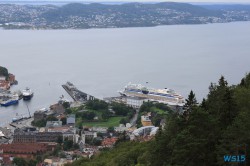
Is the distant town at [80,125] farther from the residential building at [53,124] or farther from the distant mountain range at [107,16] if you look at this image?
the distant mountain range at [107,16]

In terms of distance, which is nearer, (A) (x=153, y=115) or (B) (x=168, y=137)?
(B) (x=168, y=137)

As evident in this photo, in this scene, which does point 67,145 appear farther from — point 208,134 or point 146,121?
point 208,134

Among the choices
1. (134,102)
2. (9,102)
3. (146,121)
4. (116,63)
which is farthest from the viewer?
(116,63)

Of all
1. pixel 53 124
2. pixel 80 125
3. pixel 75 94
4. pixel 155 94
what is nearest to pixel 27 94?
pixel 75 94

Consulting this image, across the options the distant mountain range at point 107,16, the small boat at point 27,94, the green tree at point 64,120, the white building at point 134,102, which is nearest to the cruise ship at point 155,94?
the white building at point 134,102

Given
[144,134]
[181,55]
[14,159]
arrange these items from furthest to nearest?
1. [181,55]
2. [144,134]
3. [14,159]

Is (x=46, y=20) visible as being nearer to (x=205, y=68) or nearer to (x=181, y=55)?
(x=181, y=55)

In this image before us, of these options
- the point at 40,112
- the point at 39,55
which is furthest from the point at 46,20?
the point at 40,112
